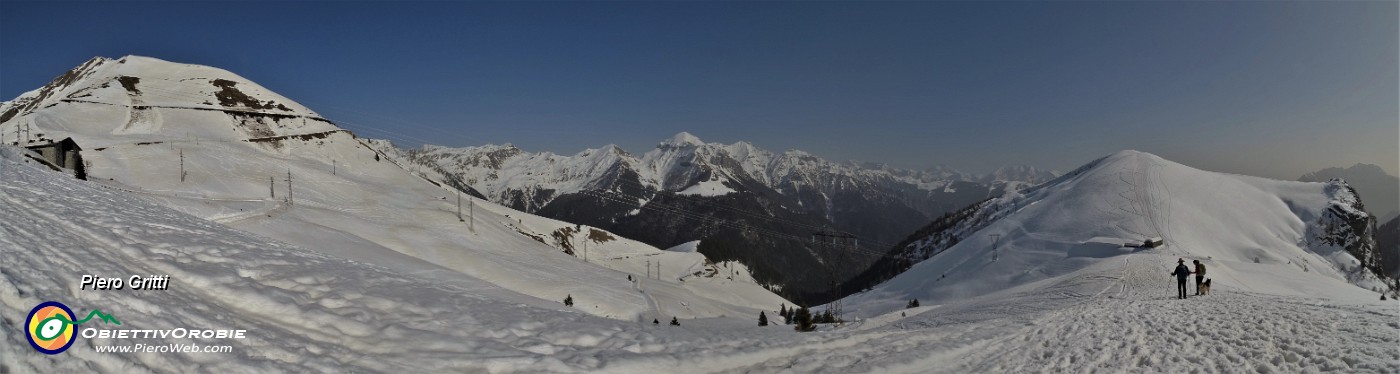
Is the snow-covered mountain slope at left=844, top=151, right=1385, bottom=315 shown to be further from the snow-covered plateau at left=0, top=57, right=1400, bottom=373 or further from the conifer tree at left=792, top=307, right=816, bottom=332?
the conifer tree at left=792, top=307, right=816, bottom=332

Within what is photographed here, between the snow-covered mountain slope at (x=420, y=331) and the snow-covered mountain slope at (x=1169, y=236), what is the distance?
1588 inches

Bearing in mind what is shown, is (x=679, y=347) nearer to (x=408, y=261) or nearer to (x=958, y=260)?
(x=408, y=261)

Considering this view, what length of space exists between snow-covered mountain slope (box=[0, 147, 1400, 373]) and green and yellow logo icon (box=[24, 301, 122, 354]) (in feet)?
0.39

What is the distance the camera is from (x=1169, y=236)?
298ft

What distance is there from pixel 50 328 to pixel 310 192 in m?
97.2

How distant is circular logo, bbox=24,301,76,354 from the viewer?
6746 mm

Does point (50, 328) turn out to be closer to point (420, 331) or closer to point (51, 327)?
point (51, 327)

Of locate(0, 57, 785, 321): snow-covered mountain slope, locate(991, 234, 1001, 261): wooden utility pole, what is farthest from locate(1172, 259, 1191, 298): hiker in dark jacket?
locate(991, 234, 1001, 261): wooden utility pole

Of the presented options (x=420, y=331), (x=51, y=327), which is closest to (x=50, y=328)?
(x=51, y=327)

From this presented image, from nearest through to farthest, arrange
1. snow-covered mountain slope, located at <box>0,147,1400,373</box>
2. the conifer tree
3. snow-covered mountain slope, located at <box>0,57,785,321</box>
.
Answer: snow-covered mountain slope, located at <box>0,147,1400,373</box> → the conifer tree → snow-covered mountain slope, located at <box>0,57,785,321</box>

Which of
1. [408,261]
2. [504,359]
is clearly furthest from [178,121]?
[504,359]

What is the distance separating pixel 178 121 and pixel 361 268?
161863 mm

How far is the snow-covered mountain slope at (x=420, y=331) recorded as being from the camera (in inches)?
341

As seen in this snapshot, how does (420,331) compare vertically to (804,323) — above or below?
above
